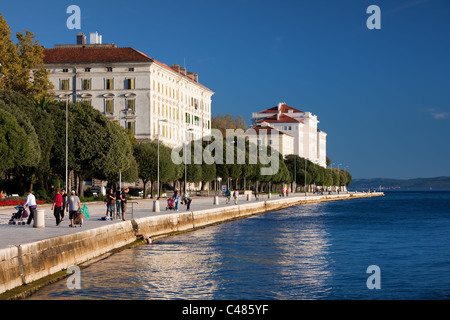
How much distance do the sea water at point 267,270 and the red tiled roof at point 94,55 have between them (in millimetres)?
63390

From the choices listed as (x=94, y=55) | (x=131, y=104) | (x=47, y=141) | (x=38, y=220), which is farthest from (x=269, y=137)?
(x=38, y=220)

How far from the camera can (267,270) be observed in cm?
2706

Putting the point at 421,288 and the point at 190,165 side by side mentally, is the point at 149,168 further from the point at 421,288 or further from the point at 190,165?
the point at 421,288

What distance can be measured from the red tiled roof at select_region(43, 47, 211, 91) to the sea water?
63390 mm

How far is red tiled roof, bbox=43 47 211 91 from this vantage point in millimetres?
102625

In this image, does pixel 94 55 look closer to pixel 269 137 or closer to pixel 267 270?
pixel 267 270

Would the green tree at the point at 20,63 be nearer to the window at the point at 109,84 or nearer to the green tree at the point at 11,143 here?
the green tree at the point at 11,143

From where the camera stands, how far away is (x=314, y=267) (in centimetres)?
2820

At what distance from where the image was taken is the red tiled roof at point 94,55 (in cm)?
10262

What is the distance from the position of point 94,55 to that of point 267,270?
266 ft

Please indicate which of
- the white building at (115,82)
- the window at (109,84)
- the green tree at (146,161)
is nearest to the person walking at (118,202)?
the green tree at (146,161)

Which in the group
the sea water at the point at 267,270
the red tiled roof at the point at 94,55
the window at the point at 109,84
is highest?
the red tiled roof at the point at 94,55

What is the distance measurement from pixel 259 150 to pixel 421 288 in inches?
4078

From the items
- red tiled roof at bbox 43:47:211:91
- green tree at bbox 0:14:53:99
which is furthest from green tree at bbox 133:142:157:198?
red tiled roof at bbox 43:47:211:91
